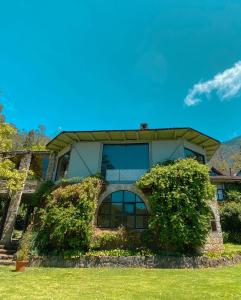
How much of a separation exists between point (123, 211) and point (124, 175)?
2.45 m

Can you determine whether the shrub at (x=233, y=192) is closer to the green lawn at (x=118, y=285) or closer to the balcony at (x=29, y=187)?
the green lawn at (x=118, y=285)

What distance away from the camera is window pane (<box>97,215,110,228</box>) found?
1714cm

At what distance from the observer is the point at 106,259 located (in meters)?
13.9

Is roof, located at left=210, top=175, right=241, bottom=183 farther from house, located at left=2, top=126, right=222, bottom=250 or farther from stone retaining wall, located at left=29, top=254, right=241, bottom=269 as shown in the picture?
stone retaining wall, located at left=29, top=254, right=241, bottom=269

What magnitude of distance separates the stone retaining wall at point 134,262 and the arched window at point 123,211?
3.24 meters

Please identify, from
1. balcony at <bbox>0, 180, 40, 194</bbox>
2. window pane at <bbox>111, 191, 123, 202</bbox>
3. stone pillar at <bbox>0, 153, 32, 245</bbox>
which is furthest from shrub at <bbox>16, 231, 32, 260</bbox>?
balcony at <bbox>0, 180, 40, 194</bbox>

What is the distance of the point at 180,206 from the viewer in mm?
14523

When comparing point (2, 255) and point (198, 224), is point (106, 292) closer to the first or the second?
point (198, 224)

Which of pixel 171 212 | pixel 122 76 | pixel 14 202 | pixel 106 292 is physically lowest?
pixel 106 292

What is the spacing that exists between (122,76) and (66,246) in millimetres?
14037

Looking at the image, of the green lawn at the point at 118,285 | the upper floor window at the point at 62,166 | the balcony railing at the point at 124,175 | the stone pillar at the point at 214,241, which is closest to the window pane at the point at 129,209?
the balcony railing at the point at 124,175

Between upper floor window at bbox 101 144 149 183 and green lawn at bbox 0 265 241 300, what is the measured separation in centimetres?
721

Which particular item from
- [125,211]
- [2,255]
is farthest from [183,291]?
[2,255]

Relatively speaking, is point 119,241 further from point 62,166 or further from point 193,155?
point 62,166
